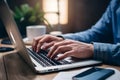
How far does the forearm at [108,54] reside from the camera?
2.88 ft

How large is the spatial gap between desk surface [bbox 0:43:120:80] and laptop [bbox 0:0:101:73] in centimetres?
2

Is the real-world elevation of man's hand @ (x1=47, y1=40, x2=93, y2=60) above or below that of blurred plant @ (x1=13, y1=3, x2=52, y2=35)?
below

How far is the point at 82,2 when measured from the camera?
2283 millimetres

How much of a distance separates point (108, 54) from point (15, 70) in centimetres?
37

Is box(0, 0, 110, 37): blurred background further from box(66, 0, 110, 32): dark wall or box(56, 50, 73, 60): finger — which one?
box(56, 50, 73, 60): finger

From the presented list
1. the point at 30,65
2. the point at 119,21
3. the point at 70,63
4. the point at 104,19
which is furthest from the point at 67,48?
the point at 104,19

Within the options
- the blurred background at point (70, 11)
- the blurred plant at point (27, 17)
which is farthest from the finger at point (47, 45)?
the blurred background at point (70, 11)

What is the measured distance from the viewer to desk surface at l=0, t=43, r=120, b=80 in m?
0.71

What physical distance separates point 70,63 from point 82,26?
60.3 inches

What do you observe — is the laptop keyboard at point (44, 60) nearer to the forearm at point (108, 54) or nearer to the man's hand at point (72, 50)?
the man's hand at point (72, 50)

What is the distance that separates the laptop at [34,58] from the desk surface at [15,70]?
2cm

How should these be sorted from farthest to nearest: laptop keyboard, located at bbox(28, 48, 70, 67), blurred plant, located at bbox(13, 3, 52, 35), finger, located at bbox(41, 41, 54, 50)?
blurred plant, located at bbox(13, 3, 52, 35), finger, located at bbox(41, 41, 54, 50), laptop keyboard, located at bbox(28, 48, 70, 67)

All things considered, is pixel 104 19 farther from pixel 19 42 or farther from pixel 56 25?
pixel 56 25

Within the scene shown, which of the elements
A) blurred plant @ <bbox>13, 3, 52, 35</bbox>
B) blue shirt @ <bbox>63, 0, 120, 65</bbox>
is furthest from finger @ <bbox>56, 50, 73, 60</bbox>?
blurred plant @ <bbox>13, 3, 52, 35</bbox>
